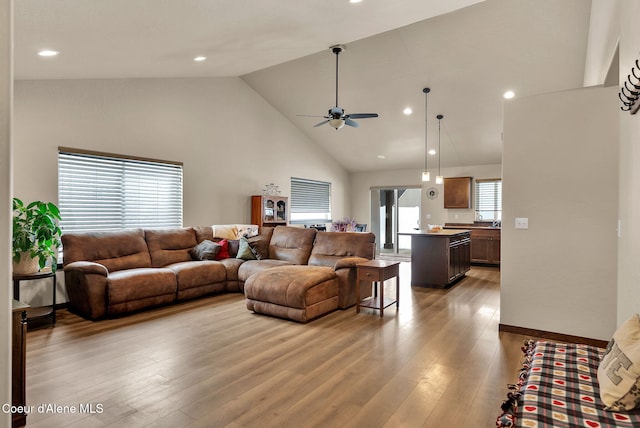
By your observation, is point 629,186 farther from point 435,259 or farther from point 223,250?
point 223,250

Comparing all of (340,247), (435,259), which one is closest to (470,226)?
(435,259)

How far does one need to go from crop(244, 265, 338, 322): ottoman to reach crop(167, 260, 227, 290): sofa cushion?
1.01 meters

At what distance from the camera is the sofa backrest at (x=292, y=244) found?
219 inches

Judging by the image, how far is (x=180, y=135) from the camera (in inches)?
247

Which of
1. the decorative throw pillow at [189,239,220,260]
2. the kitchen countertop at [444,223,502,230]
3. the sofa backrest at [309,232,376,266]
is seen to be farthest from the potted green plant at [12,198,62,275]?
the kitchen countertop at [444,223,502,230]

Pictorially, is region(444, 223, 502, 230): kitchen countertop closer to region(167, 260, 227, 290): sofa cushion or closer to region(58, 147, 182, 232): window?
region(167, 260, 227, 290): sofa cushion

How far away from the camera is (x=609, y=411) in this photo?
1.49 metres

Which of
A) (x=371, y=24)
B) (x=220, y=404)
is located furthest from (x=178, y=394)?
(x=371, y=24)

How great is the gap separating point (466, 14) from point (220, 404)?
5.26 m

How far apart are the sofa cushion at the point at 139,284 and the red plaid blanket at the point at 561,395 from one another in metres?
4.00

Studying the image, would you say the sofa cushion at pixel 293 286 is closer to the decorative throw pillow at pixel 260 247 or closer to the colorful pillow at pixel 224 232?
the decorative throw pillow at pixel 260 247

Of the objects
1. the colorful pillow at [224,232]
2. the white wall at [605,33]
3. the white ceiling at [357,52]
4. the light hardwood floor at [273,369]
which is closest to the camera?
the light hardwood floor at [273,369]

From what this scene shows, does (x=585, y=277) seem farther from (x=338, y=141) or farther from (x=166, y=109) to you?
(x=338, y=141)

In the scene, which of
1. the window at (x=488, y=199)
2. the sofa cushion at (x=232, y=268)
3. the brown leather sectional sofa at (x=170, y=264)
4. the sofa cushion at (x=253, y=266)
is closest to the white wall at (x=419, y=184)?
the window at (x=488, y=199)
